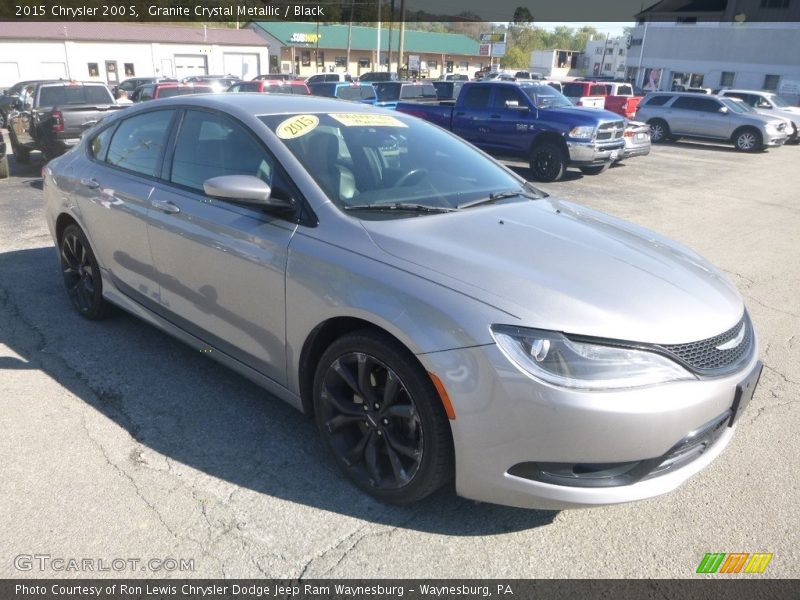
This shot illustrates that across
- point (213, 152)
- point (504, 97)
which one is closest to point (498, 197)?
point (213, 152)

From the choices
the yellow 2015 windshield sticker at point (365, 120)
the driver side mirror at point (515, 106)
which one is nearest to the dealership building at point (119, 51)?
the driver side mirror at point (515, 106)

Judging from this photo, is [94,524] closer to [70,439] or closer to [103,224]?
[70,439]

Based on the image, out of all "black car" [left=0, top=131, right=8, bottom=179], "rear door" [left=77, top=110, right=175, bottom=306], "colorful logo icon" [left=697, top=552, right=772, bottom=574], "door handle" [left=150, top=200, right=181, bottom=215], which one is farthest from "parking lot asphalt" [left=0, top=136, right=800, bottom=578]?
"black car" [left=0, top=131, right=8, bottom=179]

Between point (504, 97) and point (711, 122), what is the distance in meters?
10.6

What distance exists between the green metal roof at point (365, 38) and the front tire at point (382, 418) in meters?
64.5

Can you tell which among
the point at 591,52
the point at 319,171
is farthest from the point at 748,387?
the point at 591,52

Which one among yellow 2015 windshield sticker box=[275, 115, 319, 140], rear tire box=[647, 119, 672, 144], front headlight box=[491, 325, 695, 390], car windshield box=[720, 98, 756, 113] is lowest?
rear tire box=[647, 119, 672, 144]

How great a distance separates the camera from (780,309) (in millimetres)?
5645

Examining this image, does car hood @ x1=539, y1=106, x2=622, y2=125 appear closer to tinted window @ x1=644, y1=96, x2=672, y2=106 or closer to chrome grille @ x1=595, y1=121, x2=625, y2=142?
chrome grille @ x1=595, y1=121, x2=625, y2=142

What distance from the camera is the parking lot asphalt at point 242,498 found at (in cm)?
250

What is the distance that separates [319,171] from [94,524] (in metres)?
1.88

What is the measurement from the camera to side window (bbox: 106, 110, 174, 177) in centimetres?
389

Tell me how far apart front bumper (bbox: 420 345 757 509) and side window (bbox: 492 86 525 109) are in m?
11.7

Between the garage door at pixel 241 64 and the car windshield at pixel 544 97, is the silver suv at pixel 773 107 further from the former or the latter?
the garage door at pixel 241 64
